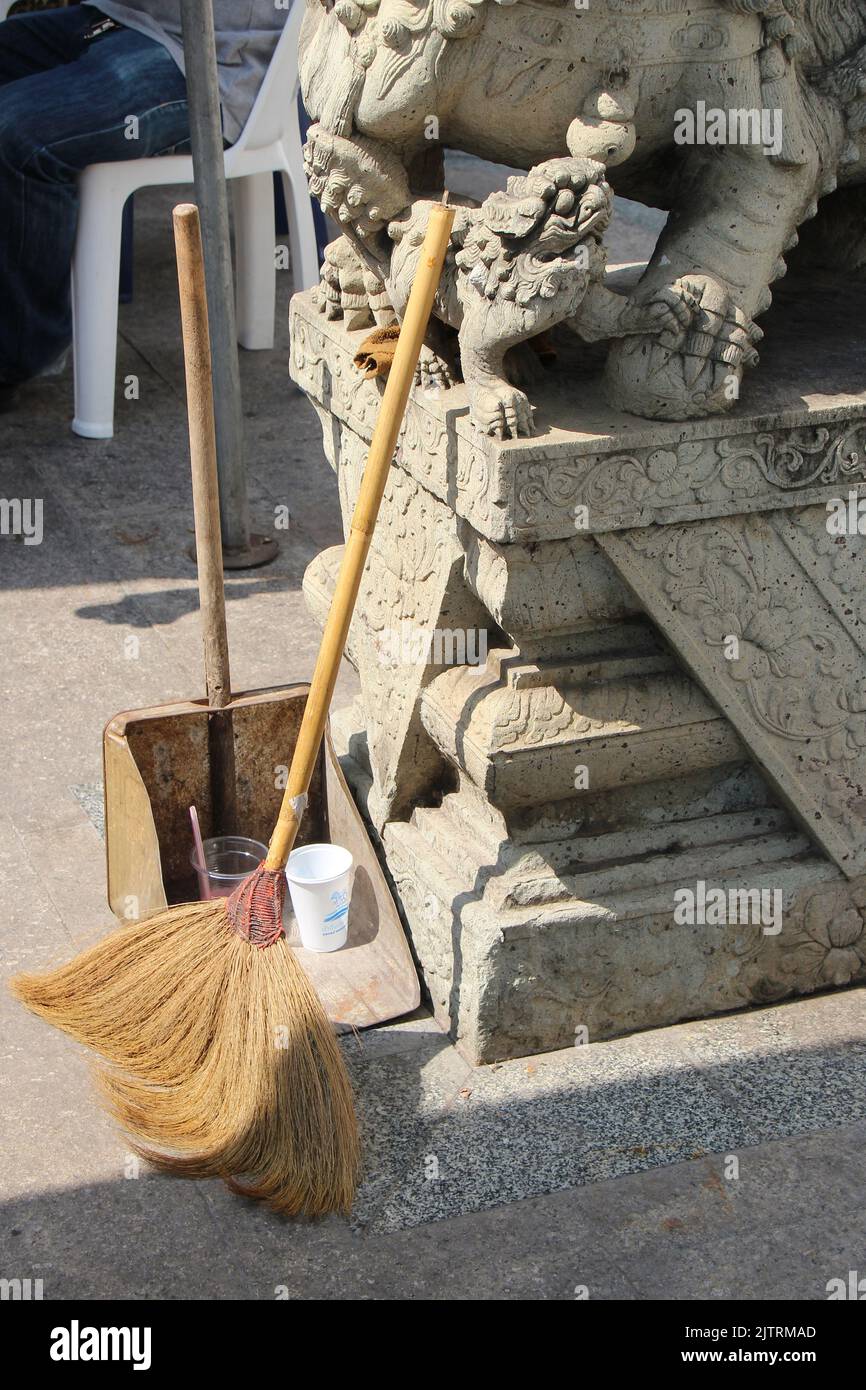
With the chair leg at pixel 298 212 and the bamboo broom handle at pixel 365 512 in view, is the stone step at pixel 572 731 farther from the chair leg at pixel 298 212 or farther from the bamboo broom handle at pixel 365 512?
the chair leg at pixel 298 212

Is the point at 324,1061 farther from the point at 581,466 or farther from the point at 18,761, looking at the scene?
the point at 18,761

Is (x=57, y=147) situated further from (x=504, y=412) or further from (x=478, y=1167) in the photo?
(x=478, y=1167)

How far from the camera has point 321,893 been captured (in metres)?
3.73

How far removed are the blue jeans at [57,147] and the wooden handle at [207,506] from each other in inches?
100

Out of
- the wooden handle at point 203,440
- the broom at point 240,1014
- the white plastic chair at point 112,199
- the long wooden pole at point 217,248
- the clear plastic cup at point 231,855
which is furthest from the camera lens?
the white plastic chair at point 112,199

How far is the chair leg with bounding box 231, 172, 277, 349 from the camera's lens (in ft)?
22.6

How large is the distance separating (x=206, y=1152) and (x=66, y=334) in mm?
4013

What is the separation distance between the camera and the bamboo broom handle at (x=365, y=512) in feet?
10.1

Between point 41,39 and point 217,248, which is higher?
point 41,39

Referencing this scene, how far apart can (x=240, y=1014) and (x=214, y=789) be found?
2.55 feet

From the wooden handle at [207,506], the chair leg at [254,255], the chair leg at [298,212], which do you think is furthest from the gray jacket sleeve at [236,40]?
the wooden handle at [207,506]

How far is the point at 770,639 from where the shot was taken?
3402 millimetres

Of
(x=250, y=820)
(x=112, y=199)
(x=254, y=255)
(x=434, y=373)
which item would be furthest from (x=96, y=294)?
(x=434, y=373)

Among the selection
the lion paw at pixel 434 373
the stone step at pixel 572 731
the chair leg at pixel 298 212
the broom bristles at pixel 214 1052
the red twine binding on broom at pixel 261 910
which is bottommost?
the broom bristles at pixel 214 1052
